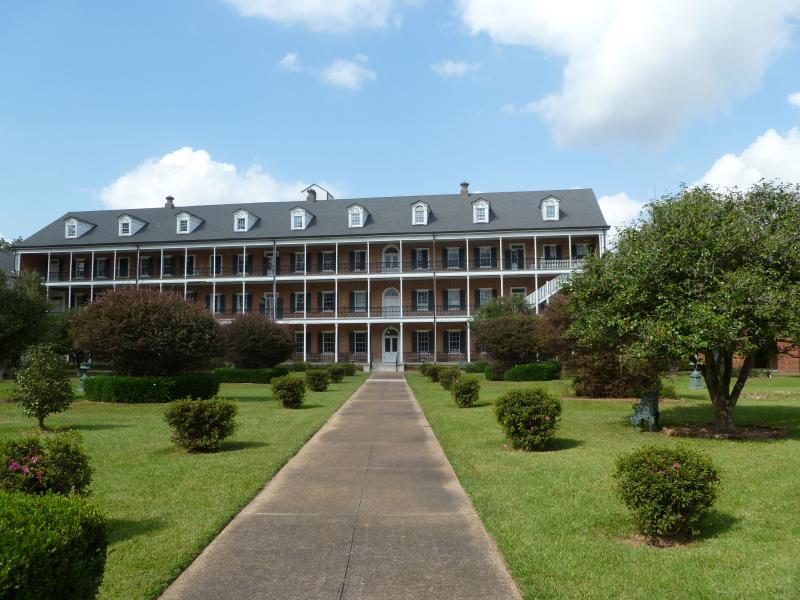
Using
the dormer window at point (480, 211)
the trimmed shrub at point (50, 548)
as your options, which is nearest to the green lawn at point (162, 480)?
the trimmed shrub at point (50, 548)

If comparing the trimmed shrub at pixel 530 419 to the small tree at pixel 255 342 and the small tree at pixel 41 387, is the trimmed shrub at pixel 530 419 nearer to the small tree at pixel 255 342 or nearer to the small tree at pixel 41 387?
the small tree at pixel 41 387

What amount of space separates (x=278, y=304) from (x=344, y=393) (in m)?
23.2

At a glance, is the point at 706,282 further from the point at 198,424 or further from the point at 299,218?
the point at 299,218

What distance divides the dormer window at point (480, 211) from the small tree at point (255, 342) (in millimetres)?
18266

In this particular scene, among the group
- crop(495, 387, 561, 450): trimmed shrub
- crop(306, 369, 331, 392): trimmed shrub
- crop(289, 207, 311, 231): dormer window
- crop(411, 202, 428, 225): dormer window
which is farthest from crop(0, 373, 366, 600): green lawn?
crop(289, 207, 311, 231): dormer window

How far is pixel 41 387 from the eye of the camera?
1291 centimetres

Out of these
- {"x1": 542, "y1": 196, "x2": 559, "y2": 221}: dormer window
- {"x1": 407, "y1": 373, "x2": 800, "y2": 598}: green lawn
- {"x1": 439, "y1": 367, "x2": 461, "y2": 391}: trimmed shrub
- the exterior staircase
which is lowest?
{"x1": 407, "y1": 373, "x2": 800, "y2": 598}: green lawn

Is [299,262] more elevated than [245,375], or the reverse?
[299,262]

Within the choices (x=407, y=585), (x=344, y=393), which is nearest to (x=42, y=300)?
(x=344, y=393)

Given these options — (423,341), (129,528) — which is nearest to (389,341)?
(423,341)

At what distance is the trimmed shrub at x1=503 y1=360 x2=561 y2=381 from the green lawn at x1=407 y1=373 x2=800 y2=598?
18.0 m

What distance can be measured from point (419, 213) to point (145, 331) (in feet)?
94.1

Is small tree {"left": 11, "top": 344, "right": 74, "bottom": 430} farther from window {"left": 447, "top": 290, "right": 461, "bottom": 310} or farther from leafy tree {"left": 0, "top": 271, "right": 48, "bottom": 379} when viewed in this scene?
window {"left": 447, "top": 290, "right": 461, "bottom": 310}

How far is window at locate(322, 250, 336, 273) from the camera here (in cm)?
4566
